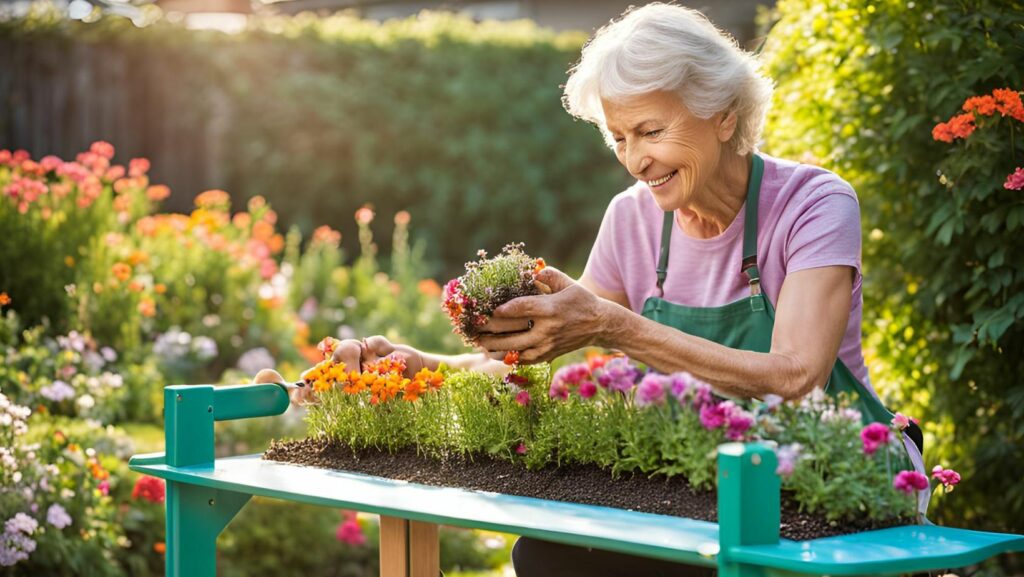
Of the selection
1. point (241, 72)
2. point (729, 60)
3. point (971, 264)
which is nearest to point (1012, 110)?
point (971, 264)

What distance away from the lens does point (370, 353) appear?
8.21 feet

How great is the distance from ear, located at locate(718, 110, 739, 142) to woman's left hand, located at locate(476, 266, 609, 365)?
0.53 m

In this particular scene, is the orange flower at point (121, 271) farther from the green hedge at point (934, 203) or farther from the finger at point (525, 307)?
the finger at point (525, 307)

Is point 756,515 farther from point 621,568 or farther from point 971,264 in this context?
point 971,264

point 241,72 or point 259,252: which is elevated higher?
point 241,72

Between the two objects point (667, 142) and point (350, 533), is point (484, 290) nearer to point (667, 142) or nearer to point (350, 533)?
point (667, 142)

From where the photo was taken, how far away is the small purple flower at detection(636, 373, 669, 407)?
176 centimetres

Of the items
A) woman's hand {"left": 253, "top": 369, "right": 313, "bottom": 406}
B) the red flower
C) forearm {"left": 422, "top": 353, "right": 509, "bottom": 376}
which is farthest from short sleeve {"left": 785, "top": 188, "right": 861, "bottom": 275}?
the red flower

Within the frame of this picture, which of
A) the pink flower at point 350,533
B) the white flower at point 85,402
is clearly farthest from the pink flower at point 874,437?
Answer: the white flower at point 85,402

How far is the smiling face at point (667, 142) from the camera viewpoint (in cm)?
225

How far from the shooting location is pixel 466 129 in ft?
33.0

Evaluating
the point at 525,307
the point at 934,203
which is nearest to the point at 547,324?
the point at 525,307

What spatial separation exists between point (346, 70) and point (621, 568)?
7962 mm

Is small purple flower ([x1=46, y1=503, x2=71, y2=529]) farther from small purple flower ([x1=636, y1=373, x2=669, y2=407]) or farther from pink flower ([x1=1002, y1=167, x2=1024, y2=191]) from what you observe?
pink flower ([x1=1002, y1=167, x2=1024, y2=191])
